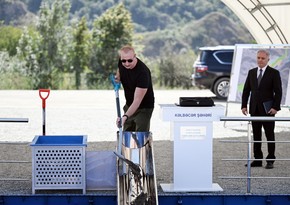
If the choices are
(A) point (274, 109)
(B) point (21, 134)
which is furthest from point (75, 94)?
(A) point (274, 109)

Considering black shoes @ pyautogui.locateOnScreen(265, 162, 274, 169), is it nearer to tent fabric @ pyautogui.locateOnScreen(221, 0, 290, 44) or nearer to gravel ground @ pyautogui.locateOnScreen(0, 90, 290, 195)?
gravel ground @ pyautogui.locateOnScreen(0, 90, 290, 195)

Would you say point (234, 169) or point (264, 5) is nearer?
point (234, 169)

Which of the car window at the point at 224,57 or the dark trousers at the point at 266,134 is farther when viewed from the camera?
the car window at the point at 224,57

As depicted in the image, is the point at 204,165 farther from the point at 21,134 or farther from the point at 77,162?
the point at 21,134

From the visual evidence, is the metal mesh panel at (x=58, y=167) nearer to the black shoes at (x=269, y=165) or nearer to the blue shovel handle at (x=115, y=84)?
the blue shovel handle at (x=115, y=84)

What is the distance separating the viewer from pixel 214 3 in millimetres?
84250

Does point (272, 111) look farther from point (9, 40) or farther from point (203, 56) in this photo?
point (9, 40)

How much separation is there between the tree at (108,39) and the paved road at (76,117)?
34.9 feet

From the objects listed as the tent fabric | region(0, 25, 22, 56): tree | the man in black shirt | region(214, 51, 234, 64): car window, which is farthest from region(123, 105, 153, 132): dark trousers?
region(0, 25, 22, 56): tree

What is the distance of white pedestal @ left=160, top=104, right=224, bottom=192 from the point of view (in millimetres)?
8750

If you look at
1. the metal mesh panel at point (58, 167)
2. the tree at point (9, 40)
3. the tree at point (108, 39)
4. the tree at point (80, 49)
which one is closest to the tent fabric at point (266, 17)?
the metal mesh panel at point (58, 167)

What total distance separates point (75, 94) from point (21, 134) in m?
12.4

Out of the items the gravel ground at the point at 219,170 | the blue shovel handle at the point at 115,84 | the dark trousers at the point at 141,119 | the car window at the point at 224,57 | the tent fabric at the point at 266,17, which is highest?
the tent fabric at the point at 266,17

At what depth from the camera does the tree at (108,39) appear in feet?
123
